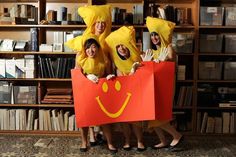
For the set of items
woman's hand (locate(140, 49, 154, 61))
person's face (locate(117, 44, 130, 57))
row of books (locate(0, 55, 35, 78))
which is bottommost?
row of books (locate(0, 55, 35, 78))

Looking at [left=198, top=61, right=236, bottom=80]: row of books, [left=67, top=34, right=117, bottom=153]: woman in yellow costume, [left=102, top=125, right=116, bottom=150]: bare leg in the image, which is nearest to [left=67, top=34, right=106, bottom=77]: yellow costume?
[left=67, top=34, right=117, bottom=153]: woman in yellow costume

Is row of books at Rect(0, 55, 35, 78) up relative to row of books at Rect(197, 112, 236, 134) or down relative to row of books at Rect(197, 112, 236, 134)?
up

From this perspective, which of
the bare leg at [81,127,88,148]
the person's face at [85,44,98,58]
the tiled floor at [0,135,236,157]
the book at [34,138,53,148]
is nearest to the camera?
the person's face at [85,44,98,58]

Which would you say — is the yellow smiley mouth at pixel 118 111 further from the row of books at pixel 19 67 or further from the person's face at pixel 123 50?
the row of books at pixel 19 67

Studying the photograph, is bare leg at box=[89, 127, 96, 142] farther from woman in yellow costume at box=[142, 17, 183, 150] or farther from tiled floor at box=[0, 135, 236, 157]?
woman in yellow costume at box=[142, 17, 183, 150]

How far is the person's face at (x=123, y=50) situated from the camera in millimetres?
3305

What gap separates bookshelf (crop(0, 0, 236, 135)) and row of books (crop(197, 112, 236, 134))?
0.02 m

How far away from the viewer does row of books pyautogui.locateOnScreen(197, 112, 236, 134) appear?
157 inches

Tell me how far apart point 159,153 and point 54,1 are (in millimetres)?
2321

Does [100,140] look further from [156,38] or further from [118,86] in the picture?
[156,38]

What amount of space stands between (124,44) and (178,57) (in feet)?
3.54

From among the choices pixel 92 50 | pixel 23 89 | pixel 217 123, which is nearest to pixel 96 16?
pixel 92 50

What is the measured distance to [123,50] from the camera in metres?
3.30

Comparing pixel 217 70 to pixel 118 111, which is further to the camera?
pixel 217 70
